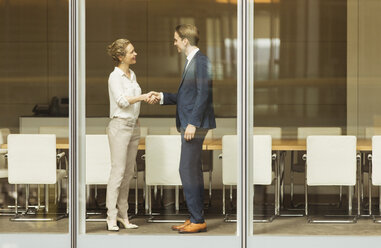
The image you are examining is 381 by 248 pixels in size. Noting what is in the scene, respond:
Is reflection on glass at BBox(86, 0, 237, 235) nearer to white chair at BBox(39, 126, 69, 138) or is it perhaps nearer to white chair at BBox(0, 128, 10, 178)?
white chair at BBox(39, 126, 69, 138)

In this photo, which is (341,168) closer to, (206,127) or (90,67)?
(206,127)

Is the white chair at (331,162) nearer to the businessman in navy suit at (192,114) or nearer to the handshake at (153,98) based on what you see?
the businessman in navy suit at (192,114)

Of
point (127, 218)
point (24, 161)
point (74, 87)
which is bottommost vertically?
point (127, 218)

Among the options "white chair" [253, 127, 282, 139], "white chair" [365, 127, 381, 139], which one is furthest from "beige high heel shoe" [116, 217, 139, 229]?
"white chair" [365, 127, 381, 139]

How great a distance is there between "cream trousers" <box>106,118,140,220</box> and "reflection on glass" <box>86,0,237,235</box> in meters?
0.05

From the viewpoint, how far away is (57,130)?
7848mm

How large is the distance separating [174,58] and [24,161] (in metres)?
1.75

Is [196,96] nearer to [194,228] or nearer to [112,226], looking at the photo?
[194,228]

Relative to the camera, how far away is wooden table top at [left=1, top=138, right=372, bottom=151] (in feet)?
25.3

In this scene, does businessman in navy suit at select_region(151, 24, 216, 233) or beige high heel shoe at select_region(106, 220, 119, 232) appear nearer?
businessman in navy suit at select_region(151, 24, 216, 233)

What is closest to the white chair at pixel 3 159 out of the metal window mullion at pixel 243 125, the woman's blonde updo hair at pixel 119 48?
the woman's blonde updo hair at pixel 119 48

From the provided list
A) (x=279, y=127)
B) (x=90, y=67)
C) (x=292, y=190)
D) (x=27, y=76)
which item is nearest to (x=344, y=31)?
(x=279, y=127)

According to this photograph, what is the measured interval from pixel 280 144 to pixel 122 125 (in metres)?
1.56

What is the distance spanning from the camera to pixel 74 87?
25.4 feet
